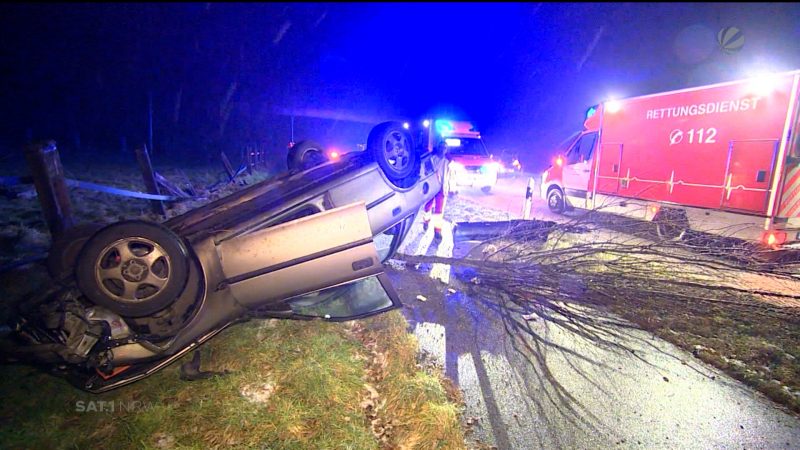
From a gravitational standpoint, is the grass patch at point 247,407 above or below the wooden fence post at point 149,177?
below

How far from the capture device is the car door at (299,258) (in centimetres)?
262

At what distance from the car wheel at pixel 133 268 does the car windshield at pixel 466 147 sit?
12.0 m

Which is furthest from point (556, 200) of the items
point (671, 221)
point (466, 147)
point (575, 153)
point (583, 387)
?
point (583, 387)

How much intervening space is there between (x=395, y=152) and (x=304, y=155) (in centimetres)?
186

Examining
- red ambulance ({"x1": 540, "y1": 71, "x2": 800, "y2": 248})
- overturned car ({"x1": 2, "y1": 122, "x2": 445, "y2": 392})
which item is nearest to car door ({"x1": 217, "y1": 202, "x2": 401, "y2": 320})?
overturned car ({"x1": 2, "y1": 122, "x2": 445, "y2": 392})

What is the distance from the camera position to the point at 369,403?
253cm

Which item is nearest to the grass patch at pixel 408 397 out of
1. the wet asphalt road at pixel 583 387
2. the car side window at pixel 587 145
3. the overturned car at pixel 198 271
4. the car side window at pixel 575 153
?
the wet asphalt road at pixel 583 387

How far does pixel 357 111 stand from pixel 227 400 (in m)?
41.5

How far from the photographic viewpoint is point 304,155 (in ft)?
16.0

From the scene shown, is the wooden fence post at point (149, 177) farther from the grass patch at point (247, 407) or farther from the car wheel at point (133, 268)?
the car wheel at point (133, 268)

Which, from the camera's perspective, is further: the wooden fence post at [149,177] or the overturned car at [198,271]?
the wooden fence post at [149,177]

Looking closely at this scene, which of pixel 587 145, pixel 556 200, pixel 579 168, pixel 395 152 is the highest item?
pixel 587 145

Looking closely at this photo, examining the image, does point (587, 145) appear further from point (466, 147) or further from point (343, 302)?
point (343, 302)

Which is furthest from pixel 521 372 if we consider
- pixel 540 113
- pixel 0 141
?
pixel 540 113
